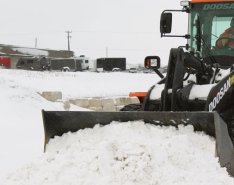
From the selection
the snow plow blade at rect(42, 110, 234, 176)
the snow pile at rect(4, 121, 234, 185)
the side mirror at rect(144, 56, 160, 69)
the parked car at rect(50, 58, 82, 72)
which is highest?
the side mirror at rect(144, 56, 160, 69)

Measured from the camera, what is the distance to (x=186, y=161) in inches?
154

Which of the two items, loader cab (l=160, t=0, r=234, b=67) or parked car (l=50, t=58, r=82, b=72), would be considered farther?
parked car (l=50, t=58, r=82, b=72)

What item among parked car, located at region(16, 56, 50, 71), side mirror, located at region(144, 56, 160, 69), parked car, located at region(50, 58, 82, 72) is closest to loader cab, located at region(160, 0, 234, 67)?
side mirror, located at region(144, 56, 160, 69)

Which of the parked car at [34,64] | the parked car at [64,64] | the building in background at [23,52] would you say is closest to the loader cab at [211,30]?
the parked car at [34,64]

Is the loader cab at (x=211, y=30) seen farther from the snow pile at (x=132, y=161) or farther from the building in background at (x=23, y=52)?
the building in background at (x=23, y=52)

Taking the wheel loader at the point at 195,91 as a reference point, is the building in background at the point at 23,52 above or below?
below

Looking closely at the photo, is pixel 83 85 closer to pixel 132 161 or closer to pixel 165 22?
pixel 165 22

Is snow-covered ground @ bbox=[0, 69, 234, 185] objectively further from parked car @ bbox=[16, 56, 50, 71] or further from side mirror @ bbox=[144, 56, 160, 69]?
parked car @ bbox=[16, 56, 50, 71]

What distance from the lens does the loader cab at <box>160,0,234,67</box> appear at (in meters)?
6.01

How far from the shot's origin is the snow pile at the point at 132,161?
149 inches

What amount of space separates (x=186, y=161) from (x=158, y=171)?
266 mm

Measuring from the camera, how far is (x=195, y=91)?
5121 mm

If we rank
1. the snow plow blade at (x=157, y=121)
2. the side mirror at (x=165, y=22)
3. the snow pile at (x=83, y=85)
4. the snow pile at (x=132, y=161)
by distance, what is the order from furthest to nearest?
the snow pile at (x=83, y=85)
the side mirror at (x=165, y=22)
the snow plow blade at (x=157, y=121)
the snow pile at (x=132, y=161)

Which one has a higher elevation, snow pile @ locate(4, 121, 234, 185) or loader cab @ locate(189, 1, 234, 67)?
loader cab @ locate(189, 1, 234, 67)
